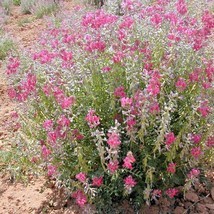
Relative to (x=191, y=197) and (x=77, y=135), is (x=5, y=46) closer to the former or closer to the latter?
(x=77, y=135)

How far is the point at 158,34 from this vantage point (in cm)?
334

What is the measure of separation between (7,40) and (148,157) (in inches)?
190

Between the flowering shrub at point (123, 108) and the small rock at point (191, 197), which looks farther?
the small rock at point (191, 197)

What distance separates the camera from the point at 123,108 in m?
2.96

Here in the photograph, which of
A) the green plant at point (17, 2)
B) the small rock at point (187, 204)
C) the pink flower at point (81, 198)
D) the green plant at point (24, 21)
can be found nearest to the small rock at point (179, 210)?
the small rock at point (187, 204)

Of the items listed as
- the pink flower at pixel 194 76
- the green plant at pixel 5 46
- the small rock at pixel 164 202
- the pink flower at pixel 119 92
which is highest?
the pink flower at pixel 119 92

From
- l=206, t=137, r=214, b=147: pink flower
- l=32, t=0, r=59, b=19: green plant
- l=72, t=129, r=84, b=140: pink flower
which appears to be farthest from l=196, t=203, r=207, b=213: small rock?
l=32, t=0, r=59, b=19: green plant

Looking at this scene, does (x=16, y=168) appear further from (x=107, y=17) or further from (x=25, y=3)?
(x=25, y=3)

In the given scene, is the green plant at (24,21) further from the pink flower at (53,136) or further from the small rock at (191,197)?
the small rock at (191,197)

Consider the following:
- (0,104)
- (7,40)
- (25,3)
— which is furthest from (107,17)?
(25,3)

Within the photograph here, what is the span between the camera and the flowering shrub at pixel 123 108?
2885mm

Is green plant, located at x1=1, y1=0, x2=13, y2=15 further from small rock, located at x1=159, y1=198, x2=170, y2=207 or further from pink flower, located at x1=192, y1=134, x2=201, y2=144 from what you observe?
pink flower, located at x1=192, y1=134, x2=201, y2=144

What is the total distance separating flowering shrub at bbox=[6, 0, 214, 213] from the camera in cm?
288

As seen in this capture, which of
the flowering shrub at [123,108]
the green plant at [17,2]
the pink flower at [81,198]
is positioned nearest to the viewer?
the pink flower at [81,198]
